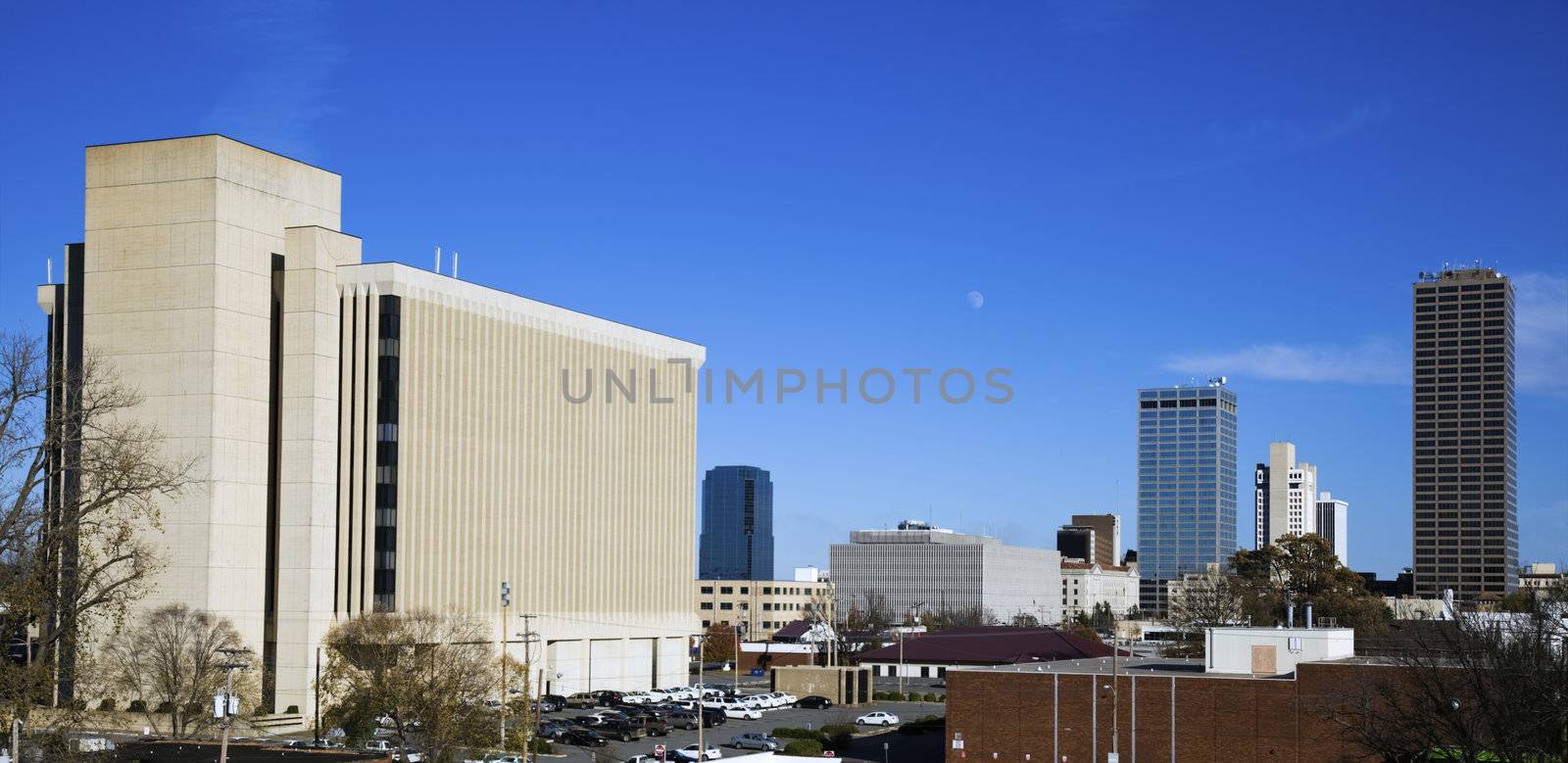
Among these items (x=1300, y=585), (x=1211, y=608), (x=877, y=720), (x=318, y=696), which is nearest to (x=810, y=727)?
(x=877, y=720)

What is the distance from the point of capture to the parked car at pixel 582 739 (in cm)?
8838

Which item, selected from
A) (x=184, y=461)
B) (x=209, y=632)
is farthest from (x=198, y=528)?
(x=209, y=632)

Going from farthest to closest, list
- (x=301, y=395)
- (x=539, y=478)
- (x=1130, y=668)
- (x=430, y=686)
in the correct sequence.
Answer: (x=539, y=478) → (x=301, y=395) → (x=1130, y=668) → (x=430, y=686)

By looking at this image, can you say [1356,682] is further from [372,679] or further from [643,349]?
[643,349]

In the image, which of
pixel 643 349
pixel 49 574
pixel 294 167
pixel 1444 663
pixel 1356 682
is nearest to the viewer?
pixel 49 574

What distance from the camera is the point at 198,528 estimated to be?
9569 cm

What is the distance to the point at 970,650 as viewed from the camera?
160875 mm

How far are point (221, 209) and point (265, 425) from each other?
569 inches

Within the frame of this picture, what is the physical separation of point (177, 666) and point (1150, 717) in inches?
1873

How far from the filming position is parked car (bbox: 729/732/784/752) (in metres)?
83.9

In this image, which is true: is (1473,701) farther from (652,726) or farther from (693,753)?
(652,726)

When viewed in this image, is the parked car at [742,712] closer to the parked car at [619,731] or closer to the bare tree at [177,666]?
the parked car at [619,731]

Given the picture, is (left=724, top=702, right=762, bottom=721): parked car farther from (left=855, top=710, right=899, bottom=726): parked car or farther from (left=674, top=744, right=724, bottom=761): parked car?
(left=674, top=744, right=724, bottom=761): parked car

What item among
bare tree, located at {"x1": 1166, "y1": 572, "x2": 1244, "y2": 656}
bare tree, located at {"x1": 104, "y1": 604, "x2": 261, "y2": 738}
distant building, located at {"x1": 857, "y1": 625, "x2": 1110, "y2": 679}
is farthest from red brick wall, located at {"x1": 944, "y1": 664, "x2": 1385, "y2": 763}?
distant building, located at {"x1": 857, "y1": 625, "x2": 1110, "y2": 679}
